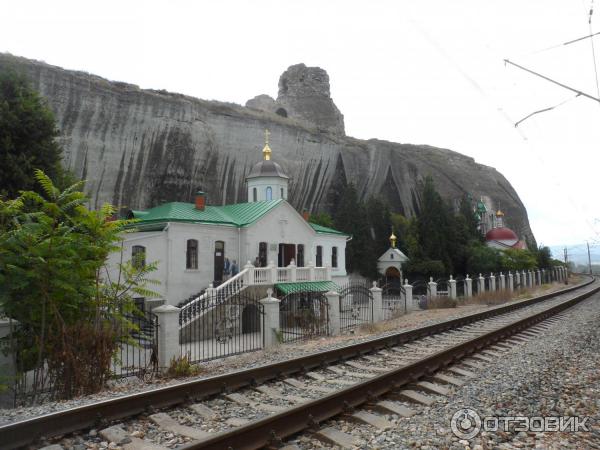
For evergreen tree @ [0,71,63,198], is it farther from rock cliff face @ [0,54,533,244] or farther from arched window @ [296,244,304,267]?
arched window @ [296,244,304,267]

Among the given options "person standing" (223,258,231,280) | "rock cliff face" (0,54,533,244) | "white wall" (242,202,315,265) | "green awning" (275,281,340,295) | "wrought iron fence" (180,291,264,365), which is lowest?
"wrought iron fence" (180,291,264,365)

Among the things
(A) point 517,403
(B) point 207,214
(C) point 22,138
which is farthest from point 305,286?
(A) point 517,403

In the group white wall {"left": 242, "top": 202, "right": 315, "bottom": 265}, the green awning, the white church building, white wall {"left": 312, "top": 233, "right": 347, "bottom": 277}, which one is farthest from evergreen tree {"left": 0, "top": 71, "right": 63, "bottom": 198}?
white wall {"left": 312, "top": 233, "right": 347, "bottom": 277}

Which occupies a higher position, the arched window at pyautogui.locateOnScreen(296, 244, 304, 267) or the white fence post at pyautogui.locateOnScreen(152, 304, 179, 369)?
the arched window at pyautogui.locateOnScreen(296, 244, 304, 267)

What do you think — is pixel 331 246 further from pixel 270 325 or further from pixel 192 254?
pixel 270 325

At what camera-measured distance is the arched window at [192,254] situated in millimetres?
24797

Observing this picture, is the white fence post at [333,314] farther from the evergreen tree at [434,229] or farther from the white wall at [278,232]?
the evergreen tree at [434,229]

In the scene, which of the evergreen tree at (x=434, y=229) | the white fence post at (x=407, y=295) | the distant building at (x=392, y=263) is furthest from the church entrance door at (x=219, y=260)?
the evergreen tree at (x=434, y=229)

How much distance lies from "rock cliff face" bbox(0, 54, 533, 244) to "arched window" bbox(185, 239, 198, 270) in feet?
43.6

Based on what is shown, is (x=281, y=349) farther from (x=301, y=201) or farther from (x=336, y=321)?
(x=301, y=201)

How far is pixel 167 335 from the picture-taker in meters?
11.1

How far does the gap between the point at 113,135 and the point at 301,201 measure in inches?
831

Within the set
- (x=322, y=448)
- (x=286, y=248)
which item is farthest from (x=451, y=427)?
(x=286, y=248)

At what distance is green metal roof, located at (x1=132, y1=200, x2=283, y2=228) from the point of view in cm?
2492
